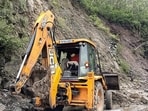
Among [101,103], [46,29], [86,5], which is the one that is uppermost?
[86,5]

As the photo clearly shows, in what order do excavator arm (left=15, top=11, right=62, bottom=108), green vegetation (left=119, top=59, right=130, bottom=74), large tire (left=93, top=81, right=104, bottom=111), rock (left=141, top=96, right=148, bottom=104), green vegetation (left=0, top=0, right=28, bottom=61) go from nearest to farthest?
excavator arm (left=15, top=11, right=62, bottom=108) → large tire (left=93, top=81, right=104, bottom=111) → green vegetation (left=0, top=0, right=28, bottom=61) → rock (left=141, top=96, right=148, bottom=104) → green vegetation (left=119, top=59, right=130, bottom=74)

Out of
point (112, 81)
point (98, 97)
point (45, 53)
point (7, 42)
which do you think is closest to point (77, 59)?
point (98, 97)

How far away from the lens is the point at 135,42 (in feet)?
96.9

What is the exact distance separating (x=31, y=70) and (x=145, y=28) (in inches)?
925

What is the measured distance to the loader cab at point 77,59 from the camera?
1103 centimetres

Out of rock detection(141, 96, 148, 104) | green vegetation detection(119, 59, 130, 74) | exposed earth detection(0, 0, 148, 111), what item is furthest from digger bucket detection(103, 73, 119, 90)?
green vegetation detection(119, 59, 130, 74)

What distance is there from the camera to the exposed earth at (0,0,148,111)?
35.7 ft

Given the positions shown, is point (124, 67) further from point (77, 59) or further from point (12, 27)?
point (77, 59)

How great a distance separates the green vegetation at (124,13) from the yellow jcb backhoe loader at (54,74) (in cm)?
1548

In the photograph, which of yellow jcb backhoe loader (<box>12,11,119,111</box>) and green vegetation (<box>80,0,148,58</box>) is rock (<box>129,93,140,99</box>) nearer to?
yellow jcb backhoe loader (<box>12,11,119,111</box>)

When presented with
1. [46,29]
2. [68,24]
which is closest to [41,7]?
[68,24]

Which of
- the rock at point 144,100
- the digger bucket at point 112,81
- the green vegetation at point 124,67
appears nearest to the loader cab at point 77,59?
the digger bucket at point 112,81

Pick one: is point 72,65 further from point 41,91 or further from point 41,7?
point 41,7

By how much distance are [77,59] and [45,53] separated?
1.53 metres
